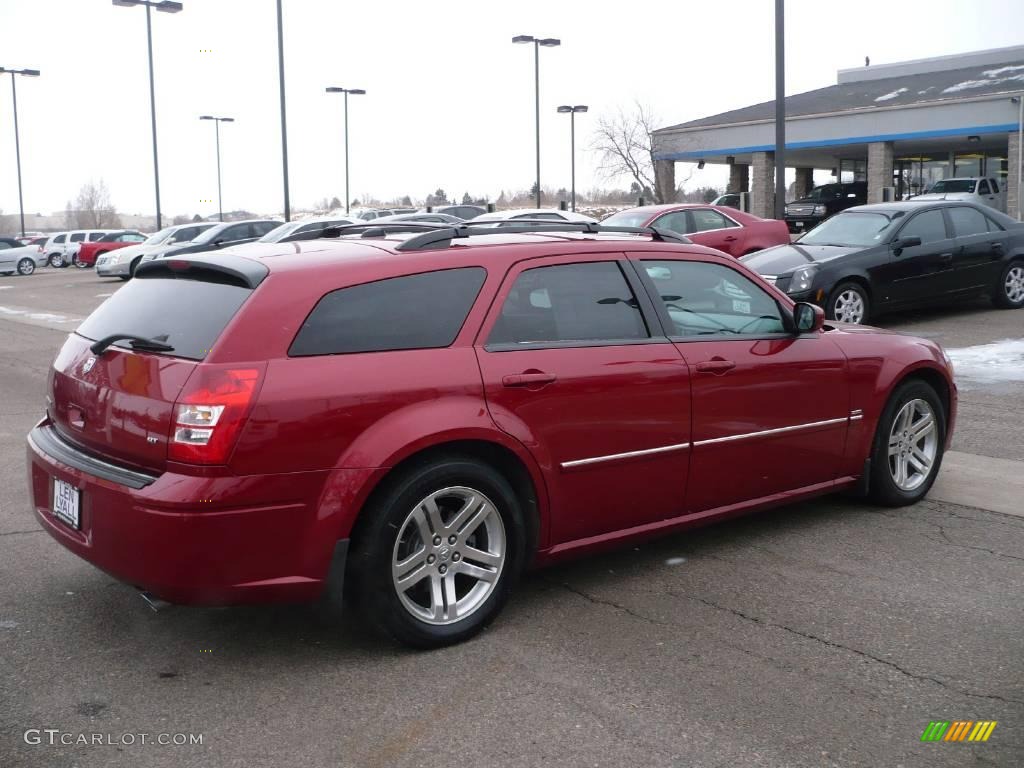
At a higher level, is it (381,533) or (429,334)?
(429,334)

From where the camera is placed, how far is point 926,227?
1422 centimetres

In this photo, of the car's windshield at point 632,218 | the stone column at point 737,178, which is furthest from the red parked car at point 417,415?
the stone column at point 737,178

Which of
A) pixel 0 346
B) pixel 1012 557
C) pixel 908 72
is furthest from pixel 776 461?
pixel 908 72

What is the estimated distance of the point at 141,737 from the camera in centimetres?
357

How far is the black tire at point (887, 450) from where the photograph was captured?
6.04 meters

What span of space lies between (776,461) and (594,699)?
6.77ft

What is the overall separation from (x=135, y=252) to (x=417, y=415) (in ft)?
95.3

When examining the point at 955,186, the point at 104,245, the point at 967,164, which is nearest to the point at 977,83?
the point at 967,164

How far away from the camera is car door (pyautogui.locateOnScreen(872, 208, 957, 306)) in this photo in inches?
538

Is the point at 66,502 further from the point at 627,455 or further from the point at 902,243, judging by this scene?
the point at 902,243

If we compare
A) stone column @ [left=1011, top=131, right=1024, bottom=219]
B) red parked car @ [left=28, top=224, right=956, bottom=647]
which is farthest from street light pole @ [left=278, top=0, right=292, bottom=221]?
red parked car @ [left=28, top=224, right=956, bottom=647]

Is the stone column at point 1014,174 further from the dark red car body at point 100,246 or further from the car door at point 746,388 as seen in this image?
the car door at point 746,388

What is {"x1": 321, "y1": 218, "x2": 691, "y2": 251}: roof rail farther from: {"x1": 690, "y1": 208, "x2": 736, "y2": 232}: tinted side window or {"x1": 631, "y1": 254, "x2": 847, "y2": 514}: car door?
{"x1": 690, "y1": 208, "x2": 736, "y2": 232}: tinted side window

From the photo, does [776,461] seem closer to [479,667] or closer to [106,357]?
[479,667]
